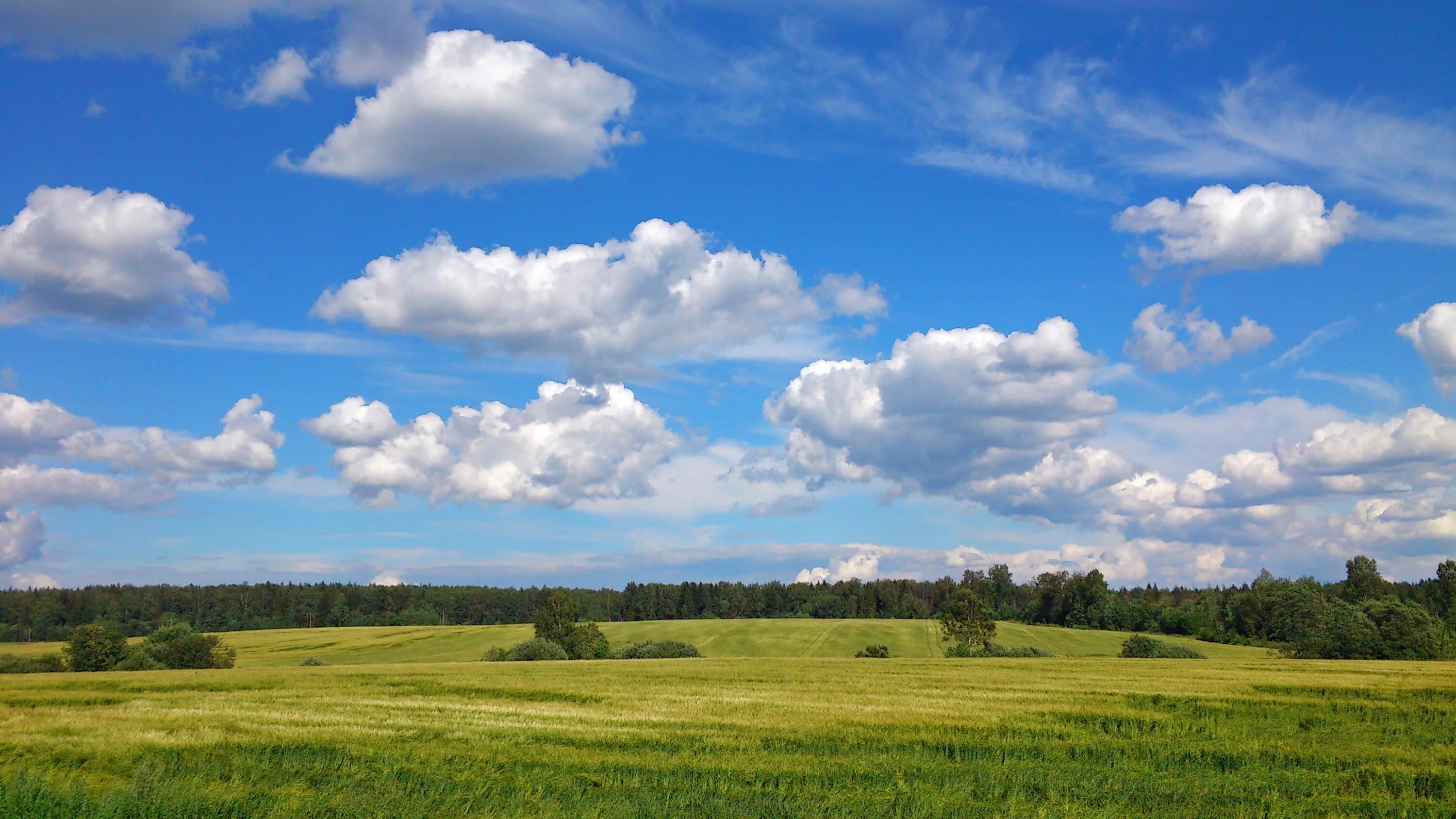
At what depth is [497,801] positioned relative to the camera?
13289 millimetres

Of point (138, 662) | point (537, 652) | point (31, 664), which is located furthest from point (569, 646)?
point (31, 664)

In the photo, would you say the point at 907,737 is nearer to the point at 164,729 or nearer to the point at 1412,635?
the point at 164,729

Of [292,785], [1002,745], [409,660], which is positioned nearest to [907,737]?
[1002,745]

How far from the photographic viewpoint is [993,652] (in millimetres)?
107750

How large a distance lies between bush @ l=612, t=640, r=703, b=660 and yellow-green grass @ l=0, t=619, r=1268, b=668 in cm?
1042

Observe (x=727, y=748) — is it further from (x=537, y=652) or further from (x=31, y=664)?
(x=31, y=664)

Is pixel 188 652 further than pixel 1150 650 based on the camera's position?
No

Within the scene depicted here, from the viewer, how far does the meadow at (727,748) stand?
13.4 meters

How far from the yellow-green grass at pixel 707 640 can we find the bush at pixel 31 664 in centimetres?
2390

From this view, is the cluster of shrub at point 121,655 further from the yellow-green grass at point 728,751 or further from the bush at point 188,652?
the yellow-green grass at point 728,751

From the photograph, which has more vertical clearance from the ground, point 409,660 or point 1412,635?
point 1412,635

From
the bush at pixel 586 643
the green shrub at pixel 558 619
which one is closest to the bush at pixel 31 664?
the green shrub at pixel 558 619

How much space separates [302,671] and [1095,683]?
131ft

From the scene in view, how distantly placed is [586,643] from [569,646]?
7.21ft
